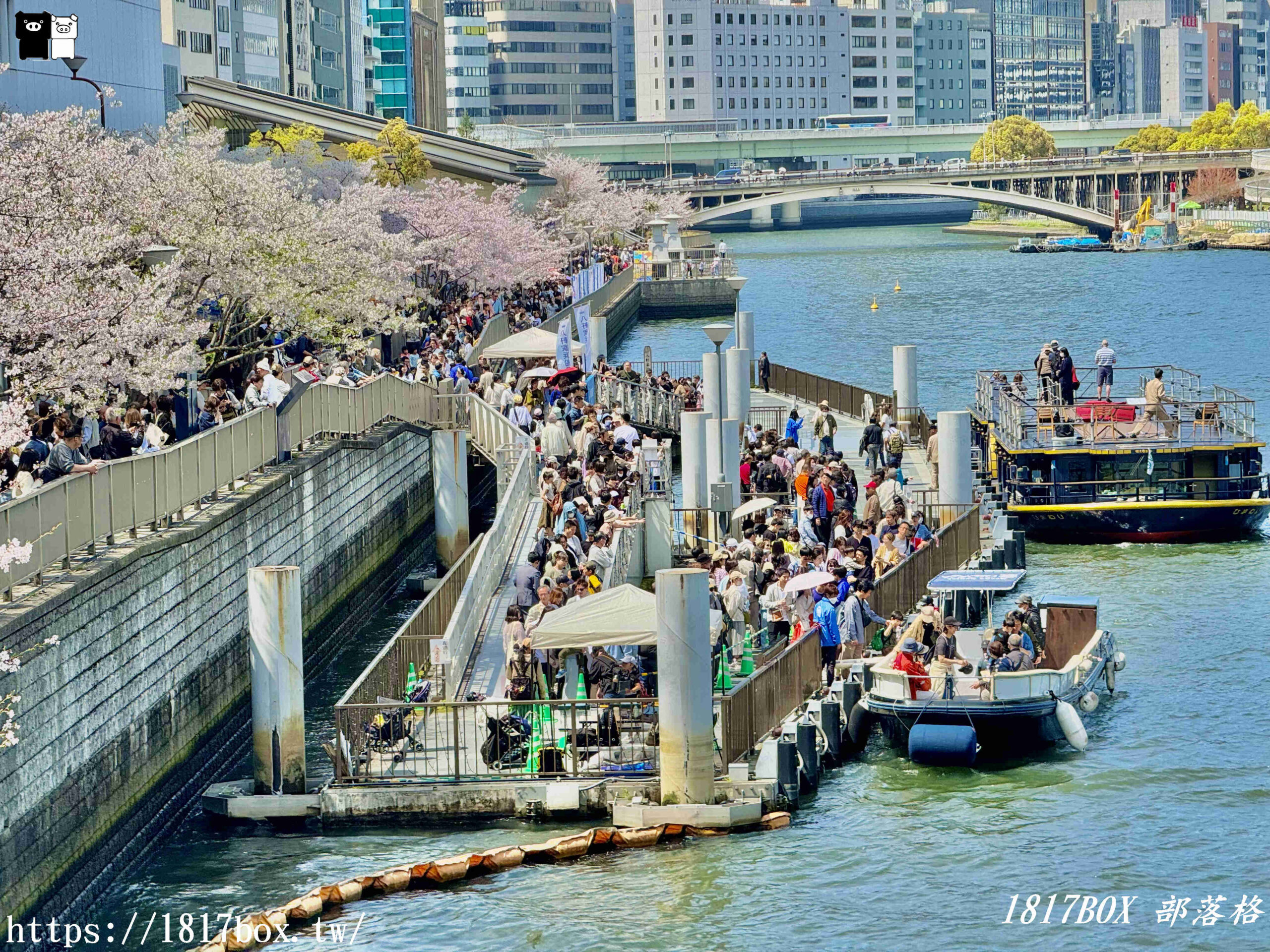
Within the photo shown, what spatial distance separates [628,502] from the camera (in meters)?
35.2

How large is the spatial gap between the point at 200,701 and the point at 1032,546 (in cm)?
2057

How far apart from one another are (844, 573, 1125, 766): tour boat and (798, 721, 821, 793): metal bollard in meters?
1.57

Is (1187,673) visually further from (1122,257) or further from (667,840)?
(1122,257)

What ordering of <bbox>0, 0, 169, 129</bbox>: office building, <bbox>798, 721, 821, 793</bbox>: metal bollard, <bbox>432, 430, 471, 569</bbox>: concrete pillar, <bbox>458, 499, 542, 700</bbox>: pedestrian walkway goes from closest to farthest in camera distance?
1. <bbox>798, 721, 821, 793</bbox>: metal bollard
2. <bbox>458, 499, 542, 700</bbox>: pedestrian walkway
3. <bbox>432, 430, 471, 569</bbox>: concrete pillar
4. <bbox>0, 0, 169, 129</bbox>: office building

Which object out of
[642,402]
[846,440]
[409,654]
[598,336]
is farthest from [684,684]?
[598,336]

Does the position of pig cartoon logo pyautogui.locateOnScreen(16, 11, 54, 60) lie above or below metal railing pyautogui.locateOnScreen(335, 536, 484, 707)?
above

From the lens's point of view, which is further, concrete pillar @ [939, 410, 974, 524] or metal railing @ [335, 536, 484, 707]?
concrete pillar @ [939, 410, 974, 524]

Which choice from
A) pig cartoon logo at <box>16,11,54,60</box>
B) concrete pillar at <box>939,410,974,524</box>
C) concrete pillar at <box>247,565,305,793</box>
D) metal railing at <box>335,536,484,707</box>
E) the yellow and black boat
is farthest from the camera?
the yellow and black boat

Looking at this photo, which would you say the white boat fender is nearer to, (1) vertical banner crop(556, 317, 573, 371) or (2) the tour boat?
(2) the tour boat

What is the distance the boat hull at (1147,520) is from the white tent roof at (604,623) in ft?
63.9

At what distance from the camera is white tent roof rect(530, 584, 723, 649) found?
23656mm

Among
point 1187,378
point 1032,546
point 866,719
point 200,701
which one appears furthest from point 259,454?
point 1187,378

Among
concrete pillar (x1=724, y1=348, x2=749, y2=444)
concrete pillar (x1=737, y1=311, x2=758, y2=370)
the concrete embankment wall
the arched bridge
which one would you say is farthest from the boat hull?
the arched bridge

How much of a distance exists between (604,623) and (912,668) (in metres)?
4.31
